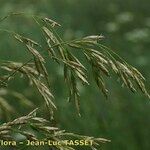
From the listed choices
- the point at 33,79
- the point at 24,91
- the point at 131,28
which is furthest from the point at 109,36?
the point at 33,79

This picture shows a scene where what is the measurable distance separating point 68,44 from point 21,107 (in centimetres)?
203

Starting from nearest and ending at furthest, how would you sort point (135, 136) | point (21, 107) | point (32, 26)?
point (135, 136), point (21, 107), point (32, 26)

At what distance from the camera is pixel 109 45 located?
4863mm

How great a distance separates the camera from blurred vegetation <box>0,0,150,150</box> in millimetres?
3172

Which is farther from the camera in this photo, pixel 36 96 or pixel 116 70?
pixel 36 96

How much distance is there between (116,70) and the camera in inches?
60.1

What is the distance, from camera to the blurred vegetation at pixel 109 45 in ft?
10.4

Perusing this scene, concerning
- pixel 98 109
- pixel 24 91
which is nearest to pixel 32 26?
pixel 24 91

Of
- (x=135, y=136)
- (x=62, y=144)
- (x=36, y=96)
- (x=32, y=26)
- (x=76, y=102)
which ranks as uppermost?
(x=32, y=26)

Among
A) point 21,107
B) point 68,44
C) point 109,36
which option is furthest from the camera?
point 109,36

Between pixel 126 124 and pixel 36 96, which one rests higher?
pixel 36 96

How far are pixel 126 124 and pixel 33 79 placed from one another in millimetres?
1833

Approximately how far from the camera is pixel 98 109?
332cm

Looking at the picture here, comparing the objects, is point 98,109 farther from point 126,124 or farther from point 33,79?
point 33,79
